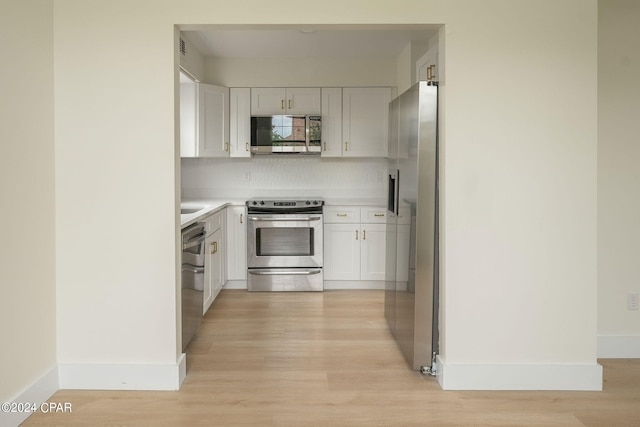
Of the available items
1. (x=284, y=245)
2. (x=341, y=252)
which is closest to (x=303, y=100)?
(x=284, y=245)

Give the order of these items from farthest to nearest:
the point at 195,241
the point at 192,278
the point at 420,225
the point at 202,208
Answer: the point at 202,208 < the point at 195,241 < the point at 192,278 < the point at 420,225

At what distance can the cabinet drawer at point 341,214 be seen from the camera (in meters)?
5.88

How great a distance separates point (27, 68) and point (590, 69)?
115 inches

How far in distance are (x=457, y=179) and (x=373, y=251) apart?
9.36 feet

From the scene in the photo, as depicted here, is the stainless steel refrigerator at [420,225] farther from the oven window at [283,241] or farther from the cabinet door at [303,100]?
the cabinet door at [303,100]

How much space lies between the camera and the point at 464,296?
3.14 metres

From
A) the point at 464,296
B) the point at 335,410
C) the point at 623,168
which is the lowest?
the point at 335,410

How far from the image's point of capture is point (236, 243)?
593 centimetres

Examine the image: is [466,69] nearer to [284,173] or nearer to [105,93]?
[105,93]

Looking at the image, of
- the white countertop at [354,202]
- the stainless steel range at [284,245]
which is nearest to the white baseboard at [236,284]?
the stainless steel range at [284,245]

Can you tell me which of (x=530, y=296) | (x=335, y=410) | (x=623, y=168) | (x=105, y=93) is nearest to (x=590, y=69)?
(x=623, y=168)

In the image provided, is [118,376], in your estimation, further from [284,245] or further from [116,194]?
[284,245]

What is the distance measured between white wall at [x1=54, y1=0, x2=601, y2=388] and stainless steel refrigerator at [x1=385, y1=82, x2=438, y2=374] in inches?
7.1

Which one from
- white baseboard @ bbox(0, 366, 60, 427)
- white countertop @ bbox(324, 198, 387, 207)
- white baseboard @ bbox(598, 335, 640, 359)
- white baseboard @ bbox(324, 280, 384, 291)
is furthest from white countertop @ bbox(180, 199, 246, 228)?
white baseboard @ bbox(598, 335, 640, 359)
